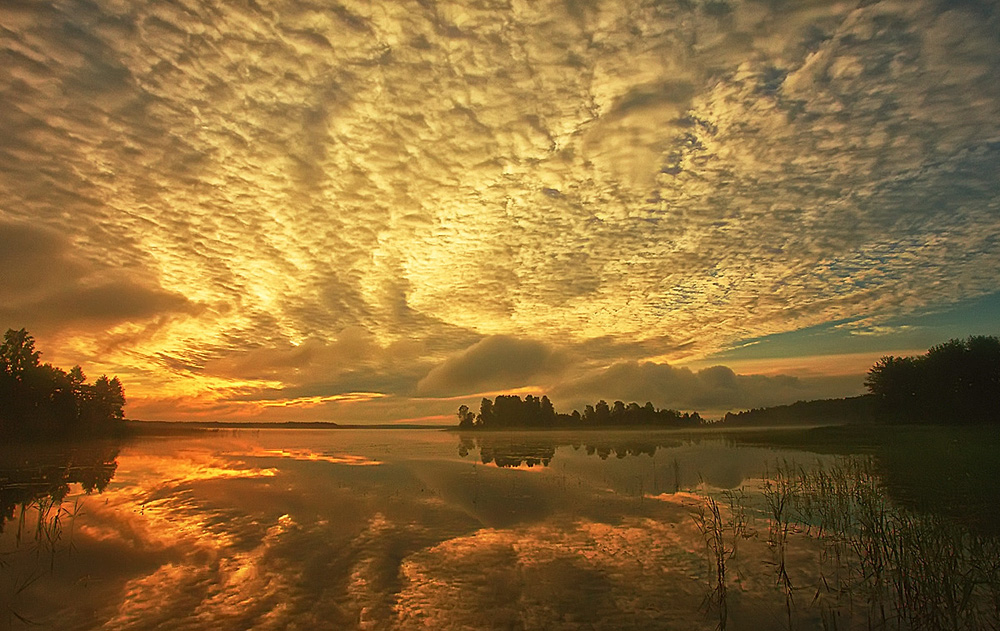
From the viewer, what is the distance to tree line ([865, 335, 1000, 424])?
73.6m

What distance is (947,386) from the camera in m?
76.2

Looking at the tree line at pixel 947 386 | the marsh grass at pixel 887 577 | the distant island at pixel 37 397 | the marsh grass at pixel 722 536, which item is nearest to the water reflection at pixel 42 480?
the marsh grass at pixel 722 536

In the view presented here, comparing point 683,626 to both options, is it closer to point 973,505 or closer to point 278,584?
point 278,584

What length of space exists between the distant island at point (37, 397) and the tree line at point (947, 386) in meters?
131

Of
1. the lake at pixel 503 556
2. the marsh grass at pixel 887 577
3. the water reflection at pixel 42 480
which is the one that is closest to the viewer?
the marsh grass at pixel 887 577

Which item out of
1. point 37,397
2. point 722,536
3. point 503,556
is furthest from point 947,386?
point 37,397

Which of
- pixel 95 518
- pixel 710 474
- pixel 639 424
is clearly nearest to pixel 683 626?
pixel 95 518

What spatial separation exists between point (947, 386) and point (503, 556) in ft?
300

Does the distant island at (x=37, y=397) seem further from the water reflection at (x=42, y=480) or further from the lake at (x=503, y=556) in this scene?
the lake at (x=503, y=556)

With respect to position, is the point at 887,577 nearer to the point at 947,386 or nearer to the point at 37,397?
the point at 947,386

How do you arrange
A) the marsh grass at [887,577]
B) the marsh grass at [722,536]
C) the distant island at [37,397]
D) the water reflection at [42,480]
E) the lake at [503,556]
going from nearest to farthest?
the marsh grass at [887,577], the lake at [503,556], the marsh grass at [722,536], the water reflection at [42,480], the distant island at [37,397]

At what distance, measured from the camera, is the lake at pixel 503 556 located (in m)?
10.2

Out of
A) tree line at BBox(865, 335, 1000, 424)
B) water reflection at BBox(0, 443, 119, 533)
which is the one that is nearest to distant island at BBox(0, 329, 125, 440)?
water reflection at BBox(0, 443, 119, 533)

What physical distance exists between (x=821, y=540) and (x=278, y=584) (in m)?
15.6
